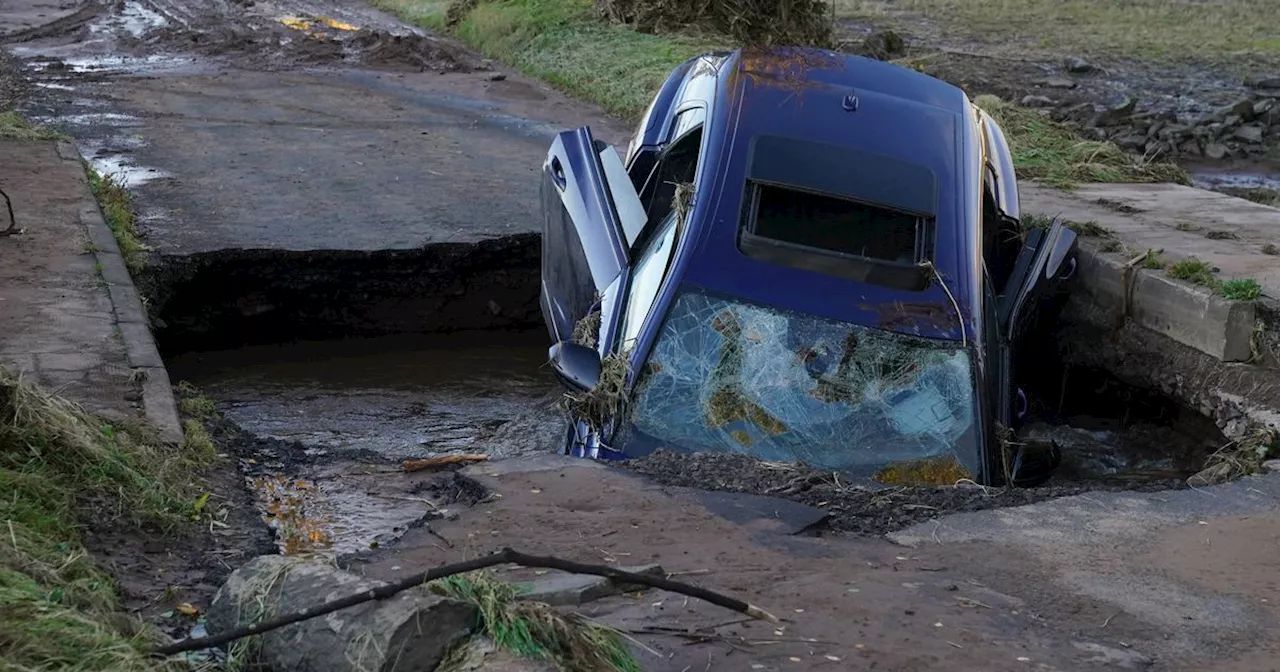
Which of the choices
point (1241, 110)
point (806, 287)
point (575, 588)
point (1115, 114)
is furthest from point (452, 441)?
point (1241, 110)

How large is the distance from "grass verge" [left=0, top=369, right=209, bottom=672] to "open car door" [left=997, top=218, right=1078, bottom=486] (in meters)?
3.46

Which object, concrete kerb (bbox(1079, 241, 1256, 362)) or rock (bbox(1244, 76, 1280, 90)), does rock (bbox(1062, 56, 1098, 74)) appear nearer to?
rock (bbox(1244, 76, 1280, 90))

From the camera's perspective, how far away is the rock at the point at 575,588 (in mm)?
4258

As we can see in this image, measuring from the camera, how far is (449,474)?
Result: 6.07 metres

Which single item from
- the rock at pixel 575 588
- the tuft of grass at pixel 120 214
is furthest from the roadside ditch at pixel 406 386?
the rock at pixel 575 588

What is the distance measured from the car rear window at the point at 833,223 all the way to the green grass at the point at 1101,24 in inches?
662

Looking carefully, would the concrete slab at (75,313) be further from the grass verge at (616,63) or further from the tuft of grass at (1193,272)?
the grass verge at (616,63)

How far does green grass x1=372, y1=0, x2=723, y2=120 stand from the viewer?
15875 millimetres

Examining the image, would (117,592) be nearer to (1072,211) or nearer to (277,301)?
(277,301)

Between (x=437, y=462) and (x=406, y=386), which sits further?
(x=406, y=386)

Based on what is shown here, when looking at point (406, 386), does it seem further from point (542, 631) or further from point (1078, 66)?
point (1078, 66)

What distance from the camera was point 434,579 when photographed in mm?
3941

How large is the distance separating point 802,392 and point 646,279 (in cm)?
97

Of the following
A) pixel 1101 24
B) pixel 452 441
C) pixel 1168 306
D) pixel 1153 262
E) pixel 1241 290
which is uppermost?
pixel 1241 290
